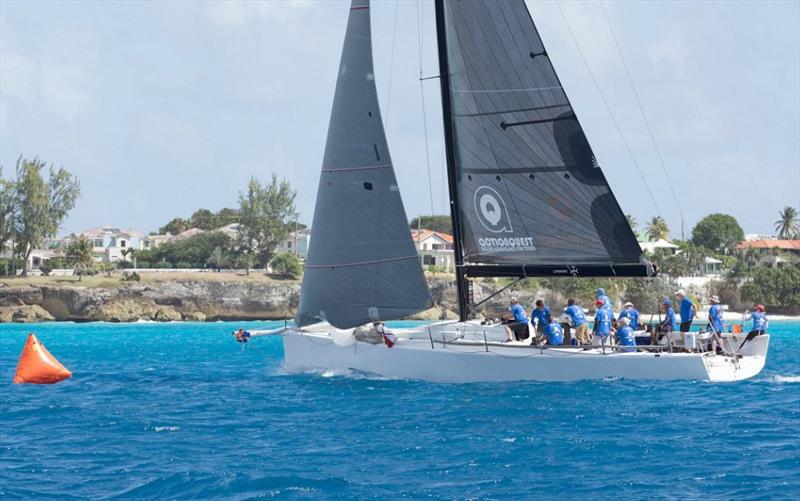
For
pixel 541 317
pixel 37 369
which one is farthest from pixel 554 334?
pixel 37 369

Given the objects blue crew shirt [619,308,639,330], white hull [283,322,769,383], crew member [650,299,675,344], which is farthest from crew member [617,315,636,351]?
crew member [650,299,675,344]

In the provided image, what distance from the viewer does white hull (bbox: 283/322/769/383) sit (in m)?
23.4

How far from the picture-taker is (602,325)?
24.2m

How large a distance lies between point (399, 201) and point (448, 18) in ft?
15.3

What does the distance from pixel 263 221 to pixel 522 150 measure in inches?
2954

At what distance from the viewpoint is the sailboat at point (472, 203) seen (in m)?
25.5

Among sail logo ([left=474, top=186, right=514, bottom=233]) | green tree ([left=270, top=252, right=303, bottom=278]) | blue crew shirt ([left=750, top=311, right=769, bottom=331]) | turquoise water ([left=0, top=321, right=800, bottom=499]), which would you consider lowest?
turquoise water ([left=0, top=321, right=800, bottom=499])

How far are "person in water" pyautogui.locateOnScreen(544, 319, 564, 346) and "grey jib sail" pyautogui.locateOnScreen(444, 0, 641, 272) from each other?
210 cm

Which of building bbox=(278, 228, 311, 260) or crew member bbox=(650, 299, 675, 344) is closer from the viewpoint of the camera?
crew member bbox=(650, 299, 675, 344)

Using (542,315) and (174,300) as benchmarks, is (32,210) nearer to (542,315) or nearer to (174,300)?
(174,300)

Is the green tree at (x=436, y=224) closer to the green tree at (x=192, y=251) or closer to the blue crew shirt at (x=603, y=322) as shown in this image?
the green tree at (x=192, y=251)

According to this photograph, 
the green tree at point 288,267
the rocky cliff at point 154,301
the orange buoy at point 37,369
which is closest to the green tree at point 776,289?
the green tree at point 288,267

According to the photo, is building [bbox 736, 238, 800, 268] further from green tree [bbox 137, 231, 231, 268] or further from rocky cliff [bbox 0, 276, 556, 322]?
green tree [bbox 137, 231, 231, 268]

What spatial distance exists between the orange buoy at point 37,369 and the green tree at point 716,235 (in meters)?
100.0
